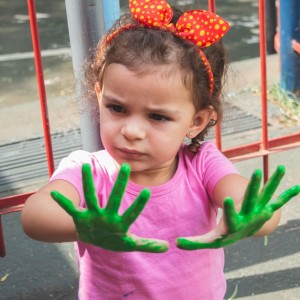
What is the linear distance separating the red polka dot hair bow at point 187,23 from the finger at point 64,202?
629 millimetres

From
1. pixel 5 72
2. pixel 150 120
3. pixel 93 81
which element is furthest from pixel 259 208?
pixel 5 72

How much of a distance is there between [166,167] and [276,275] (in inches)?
42.1

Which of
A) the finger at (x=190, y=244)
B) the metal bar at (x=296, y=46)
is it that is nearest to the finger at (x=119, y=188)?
the finger at (x=190, y=244)

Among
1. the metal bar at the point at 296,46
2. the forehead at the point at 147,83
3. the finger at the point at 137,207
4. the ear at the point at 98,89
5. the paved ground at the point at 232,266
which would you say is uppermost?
the forehead at the point at 147,83

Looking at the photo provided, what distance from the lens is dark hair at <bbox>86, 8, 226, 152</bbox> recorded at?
6.06 feet

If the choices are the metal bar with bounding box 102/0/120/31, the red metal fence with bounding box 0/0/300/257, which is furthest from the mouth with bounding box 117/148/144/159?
the red metal fence with bounding box 0/0/300/257

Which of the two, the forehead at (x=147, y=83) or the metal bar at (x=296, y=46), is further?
the metal bar at (x=296, y=46)

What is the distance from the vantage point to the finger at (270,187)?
5.11 ft

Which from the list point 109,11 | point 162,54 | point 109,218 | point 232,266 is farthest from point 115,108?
point 232,266

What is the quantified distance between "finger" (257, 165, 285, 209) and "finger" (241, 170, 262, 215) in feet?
0.09

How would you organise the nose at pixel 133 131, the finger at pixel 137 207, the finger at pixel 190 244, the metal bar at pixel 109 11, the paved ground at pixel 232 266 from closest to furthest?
1. the finger at pixel 137 207
2. the finger at pixel 190 244
3. the nose at pixel 133 131
4. the metal bar at pixel 109 11
5. the paved ground at pixel 232 266

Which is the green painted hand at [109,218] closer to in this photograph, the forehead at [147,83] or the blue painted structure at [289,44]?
the forehead at [147,83]

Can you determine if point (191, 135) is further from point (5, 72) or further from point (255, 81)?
point (5, 72)

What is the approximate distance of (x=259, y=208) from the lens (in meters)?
1.60
